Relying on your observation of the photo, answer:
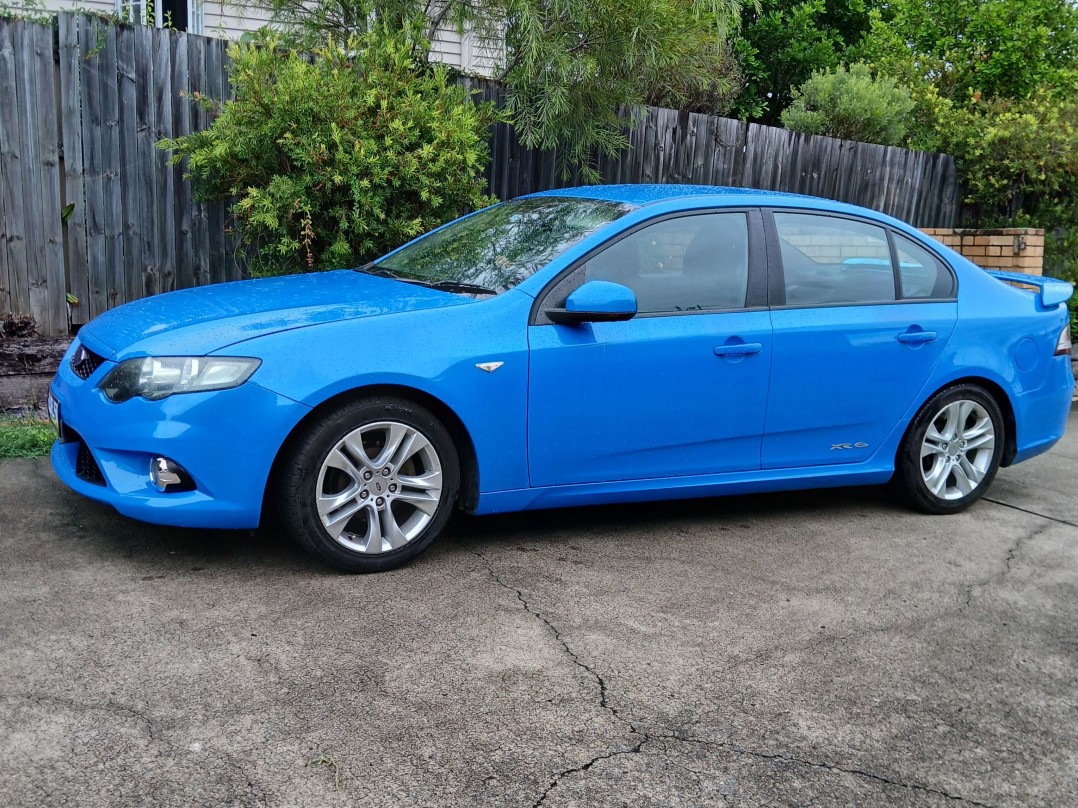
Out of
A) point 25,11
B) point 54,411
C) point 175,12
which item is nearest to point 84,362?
point 54,411

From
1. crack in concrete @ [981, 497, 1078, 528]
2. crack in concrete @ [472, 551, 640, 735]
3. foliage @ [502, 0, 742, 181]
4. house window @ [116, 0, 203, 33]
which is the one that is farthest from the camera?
house window @ [116, 0, 203, 33]

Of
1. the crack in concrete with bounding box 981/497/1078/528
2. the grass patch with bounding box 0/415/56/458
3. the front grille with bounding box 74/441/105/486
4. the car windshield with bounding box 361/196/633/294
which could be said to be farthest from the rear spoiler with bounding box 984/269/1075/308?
Result: the grass patch with bounding box 0/415/56/458

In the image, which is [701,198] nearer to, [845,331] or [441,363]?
[845,331]

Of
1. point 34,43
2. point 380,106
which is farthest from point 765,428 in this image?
point 34,43

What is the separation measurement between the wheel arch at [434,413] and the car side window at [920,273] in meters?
2.42

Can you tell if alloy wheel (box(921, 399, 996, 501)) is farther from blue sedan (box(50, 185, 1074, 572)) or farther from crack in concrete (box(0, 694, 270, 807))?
crack in concrete (box(0, 694, 270, 807))

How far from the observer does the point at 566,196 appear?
5414 millimetres

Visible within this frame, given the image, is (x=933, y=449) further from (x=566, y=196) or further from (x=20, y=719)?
(x=20, y=719)

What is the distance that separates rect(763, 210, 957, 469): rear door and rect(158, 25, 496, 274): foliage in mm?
2275

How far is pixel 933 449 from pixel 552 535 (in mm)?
2064

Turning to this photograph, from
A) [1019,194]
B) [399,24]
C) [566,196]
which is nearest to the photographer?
[566,196]

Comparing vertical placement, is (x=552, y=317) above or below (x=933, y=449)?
above

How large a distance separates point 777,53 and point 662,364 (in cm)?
1617

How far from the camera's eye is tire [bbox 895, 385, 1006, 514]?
5.52 meters
